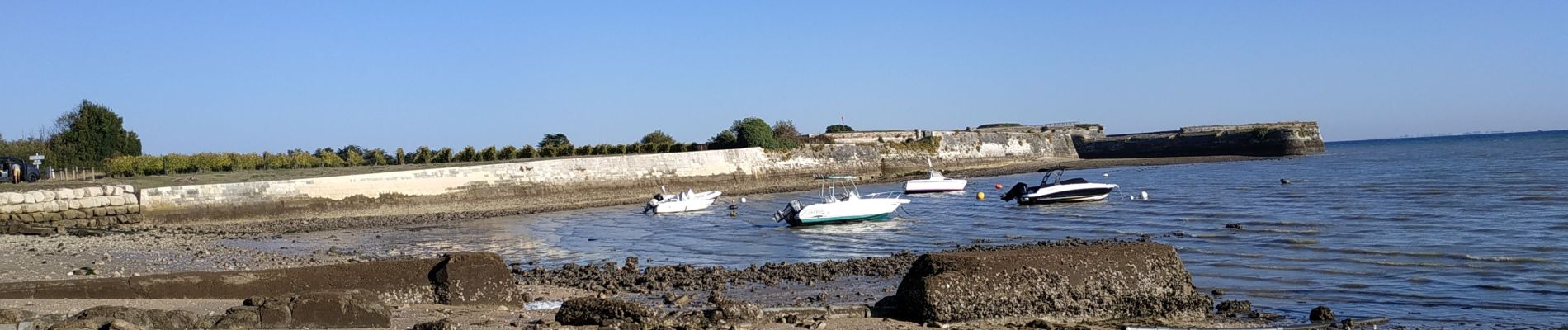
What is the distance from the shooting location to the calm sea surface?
13789 mm

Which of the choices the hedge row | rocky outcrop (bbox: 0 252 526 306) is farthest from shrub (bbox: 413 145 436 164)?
rocky outcrop (bbox: 0 252 526 306)

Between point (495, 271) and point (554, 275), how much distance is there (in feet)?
17.6

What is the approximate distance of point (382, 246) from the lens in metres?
24.5

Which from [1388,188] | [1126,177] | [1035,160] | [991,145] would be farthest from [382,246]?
[1035,160]

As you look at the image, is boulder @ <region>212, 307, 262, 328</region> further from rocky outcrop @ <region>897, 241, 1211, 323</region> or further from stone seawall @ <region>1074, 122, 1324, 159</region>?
stone seawall @ <region>1074, 122, 1324, 159</region>

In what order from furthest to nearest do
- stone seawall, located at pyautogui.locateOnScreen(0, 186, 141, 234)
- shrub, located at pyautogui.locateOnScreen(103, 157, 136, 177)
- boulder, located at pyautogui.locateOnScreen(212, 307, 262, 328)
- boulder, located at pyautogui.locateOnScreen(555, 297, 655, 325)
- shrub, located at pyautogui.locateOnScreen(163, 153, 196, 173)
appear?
shrub, located at pyautogui.locateOnScreen(163, 153, 196, 173) < shrub, located at pyautogui.locateOnScreen(103, 157, 136, 177) < stone seawall, located at pyautogui.locateOnScreen(0, 186, 141, 234) < boulder, located at pyautogui.locateOnScreen(555, 297, 655, 325) < boulder, located at pyautogui.locateOnScreen(212, 307, 262, 328)

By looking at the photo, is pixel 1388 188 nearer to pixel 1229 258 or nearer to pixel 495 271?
pixel 1229 258

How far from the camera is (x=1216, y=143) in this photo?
8825cm

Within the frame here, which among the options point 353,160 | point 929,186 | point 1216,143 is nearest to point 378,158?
point 353,160

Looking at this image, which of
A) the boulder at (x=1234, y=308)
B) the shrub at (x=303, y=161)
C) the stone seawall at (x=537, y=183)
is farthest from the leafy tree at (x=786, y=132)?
the boulder at (x=1234, y=308)

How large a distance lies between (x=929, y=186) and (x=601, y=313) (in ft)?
121

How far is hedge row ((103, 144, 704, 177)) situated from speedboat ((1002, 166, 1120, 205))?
24.9 meters

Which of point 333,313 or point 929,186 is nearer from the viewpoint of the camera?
point 333,313

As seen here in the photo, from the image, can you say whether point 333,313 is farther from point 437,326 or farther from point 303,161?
point 303,161
